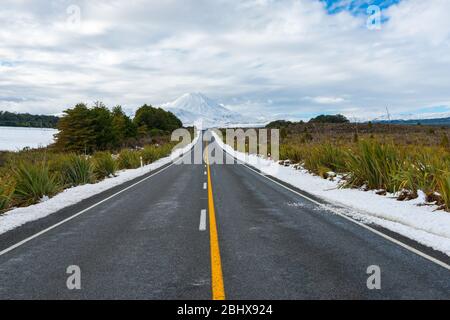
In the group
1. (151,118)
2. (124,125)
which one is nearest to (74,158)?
(124,125)

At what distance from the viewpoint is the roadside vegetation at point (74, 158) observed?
12.5 m

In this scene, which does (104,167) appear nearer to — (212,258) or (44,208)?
(44,208)

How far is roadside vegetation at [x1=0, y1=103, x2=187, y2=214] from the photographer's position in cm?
1251

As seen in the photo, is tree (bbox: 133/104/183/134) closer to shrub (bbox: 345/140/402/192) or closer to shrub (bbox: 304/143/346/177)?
shrub (bbox: 304/143/346/177)

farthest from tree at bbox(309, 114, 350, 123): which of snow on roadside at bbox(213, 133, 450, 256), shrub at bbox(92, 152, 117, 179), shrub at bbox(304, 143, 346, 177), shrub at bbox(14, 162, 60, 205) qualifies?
shrub at bbox(14, 162, 60, 205)

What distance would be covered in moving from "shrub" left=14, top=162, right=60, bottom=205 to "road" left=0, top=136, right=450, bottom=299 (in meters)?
2.90

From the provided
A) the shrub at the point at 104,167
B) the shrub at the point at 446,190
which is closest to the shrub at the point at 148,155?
the shrub at the point at 104,167

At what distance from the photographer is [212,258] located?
5871 millimetres

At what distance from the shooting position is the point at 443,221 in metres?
8.23

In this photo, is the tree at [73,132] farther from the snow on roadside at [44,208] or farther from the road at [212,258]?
the road at [212,258]

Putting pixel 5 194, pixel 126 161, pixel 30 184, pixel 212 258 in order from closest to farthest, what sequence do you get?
1. pixel 212 258
2. pixel 5 194
3. pixel 30 184
4. pixel 126 161

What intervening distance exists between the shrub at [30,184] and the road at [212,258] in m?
2.90

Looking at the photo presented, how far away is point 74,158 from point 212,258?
1402 centimetres
